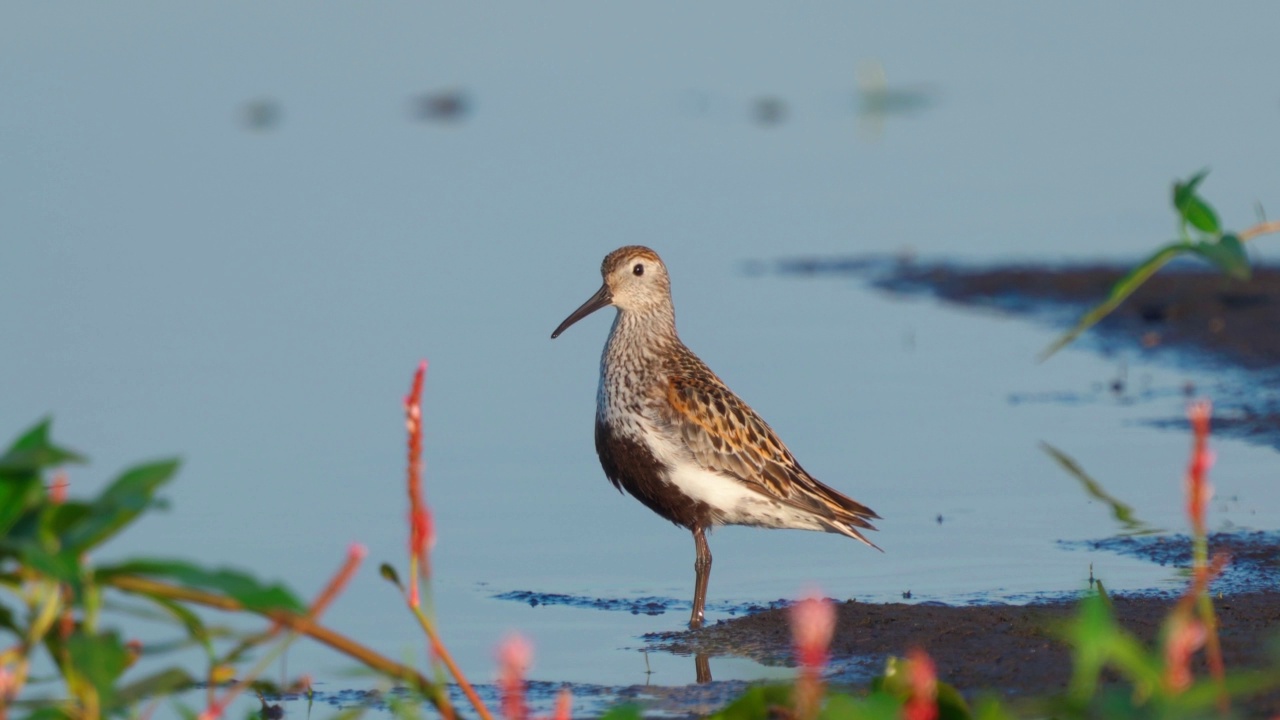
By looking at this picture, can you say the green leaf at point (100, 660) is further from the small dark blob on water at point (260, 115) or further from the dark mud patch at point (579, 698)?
the small dark blob on water at point (260, 115)

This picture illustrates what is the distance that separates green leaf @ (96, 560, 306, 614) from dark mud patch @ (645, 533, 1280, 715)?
378 cm

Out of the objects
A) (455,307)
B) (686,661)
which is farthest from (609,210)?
(686,661)

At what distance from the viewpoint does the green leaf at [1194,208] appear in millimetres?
3162

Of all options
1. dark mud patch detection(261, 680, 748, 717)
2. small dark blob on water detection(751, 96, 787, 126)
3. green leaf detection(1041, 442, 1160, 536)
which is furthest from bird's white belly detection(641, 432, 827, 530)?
small dark blob on water detection(751, 96, 787, 126)

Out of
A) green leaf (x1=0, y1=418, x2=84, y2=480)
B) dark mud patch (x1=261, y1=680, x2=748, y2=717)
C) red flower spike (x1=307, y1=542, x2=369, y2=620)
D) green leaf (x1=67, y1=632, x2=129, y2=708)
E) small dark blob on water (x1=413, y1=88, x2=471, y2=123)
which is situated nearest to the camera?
red flower spike (x1=307, y1=542, x2=369, y2=620)

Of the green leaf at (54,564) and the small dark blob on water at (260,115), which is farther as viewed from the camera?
the small dark blob on water at (260,115)

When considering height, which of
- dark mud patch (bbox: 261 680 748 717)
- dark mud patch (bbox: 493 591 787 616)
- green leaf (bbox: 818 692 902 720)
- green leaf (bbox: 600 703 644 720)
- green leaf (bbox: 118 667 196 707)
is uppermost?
dark mud patch (bbox: 493 591 787 616)

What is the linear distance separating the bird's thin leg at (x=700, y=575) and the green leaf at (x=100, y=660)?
495cm

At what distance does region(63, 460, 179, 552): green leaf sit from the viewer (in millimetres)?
2984

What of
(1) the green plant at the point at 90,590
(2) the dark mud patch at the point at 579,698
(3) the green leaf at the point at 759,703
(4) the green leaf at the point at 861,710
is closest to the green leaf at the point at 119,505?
(1) the green plant at the point at 90,590

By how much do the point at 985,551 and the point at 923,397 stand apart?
10.5 ft

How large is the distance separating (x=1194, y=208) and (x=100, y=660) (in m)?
1.90

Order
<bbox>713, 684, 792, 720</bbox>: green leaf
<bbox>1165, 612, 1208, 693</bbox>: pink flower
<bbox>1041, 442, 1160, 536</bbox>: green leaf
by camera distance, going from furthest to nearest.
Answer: <bbox>1041, 442, 1160, 536</bbox>: green leaf, <bbox>713, 684, 792, 720</bbox>: green leaf, <bbox>1165, 612, 1208, 693</bbox>: pink flower

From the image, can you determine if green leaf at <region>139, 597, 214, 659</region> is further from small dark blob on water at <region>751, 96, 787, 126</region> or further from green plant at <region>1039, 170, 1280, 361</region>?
small dark blob on water at <region>751, 96, 787, 126</region>
